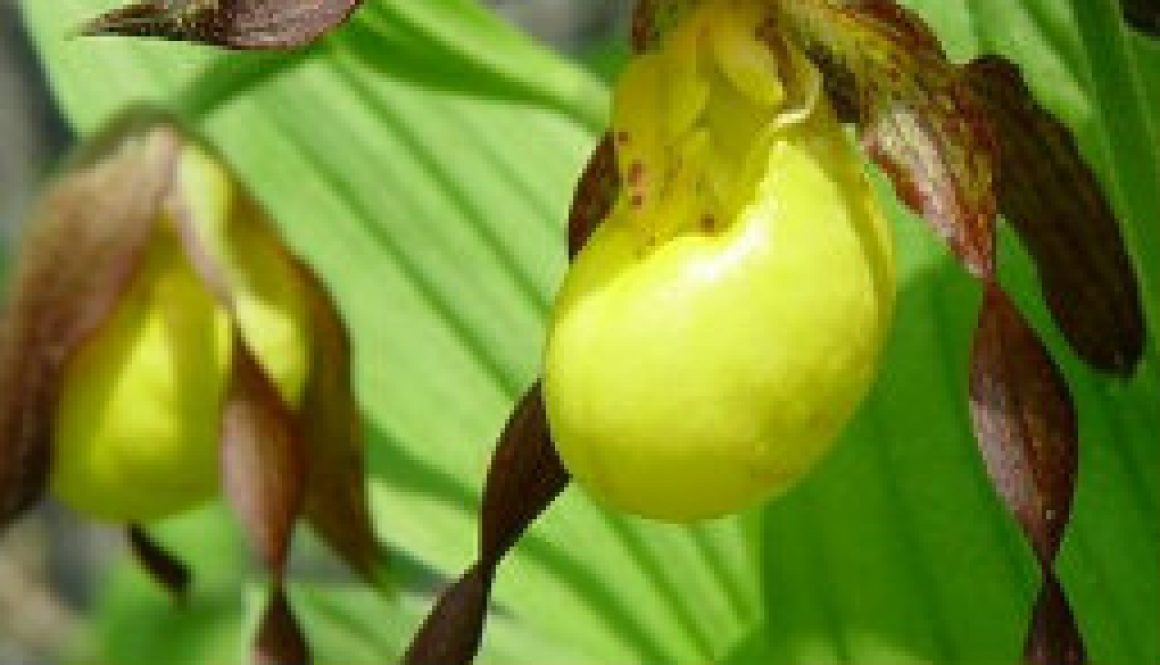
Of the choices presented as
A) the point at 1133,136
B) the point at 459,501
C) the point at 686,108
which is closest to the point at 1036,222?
the point at 1133,136

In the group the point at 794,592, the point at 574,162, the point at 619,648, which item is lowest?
the point at 619,648

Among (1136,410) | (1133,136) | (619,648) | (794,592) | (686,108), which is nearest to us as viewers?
(1133,136)

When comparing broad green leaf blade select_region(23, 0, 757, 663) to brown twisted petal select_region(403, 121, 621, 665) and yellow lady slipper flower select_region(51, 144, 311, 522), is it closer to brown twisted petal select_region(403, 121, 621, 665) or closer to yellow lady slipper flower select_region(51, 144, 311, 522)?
yellow lady slipper flower select_region(51, 144, 311, 522)

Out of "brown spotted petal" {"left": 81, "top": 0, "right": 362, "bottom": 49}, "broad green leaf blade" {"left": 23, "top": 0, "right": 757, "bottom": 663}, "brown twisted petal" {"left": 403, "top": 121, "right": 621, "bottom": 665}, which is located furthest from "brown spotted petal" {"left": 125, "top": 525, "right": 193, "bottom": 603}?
"brown spotted petal" {"left": 81, "top": 0, "right": 362, "bottom": 49}

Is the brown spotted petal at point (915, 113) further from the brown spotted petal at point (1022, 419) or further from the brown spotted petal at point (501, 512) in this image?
the brown spotted petal at point (501, 512)

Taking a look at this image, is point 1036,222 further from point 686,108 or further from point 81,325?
point 81,325

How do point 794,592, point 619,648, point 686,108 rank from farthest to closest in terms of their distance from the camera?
point 619,648 → point 794,592 → point 686,108

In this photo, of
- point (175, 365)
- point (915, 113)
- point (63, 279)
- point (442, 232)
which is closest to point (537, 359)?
point (442, 232)
